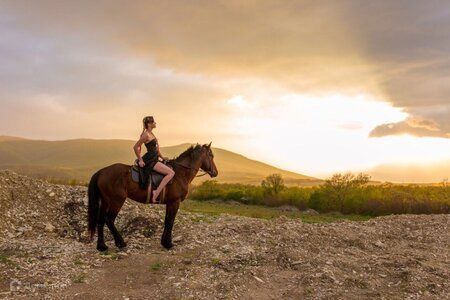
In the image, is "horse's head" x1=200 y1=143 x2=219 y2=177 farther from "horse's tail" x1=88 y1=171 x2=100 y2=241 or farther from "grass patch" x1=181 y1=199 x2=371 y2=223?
"grass patch" x1=181 y1=199 x2=371 y2=223

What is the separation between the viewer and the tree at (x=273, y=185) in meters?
45.1

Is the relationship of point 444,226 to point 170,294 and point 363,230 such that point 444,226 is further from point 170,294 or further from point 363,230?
point 170,294

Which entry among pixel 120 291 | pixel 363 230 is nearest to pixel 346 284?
pixel 120 291

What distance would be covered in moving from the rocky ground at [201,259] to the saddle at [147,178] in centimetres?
167

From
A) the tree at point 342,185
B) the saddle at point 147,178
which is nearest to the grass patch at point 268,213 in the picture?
the tree at point 342,185

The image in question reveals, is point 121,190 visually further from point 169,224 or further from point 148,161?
point 169,224

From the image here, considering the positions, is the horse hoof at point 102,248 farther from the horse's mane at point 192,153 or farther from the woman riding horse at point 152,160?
the horse's mane at point 192,153

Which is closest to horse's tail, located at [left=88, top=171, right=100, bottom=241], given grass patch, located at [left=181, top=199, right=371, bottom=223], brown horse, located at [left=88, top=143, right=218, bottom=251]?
brown horse, located at [left=88, top=143, right=218, bottom=251]

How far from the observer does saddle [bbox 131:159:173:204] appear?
38.1 feet

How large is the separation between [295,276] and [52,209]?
401 inches

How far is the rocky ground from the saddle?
1.67 metres

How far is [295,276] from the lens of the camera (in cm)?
1055

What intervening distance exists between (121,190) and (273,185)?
35.4 metres

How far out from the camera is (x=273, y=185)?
45781mm
